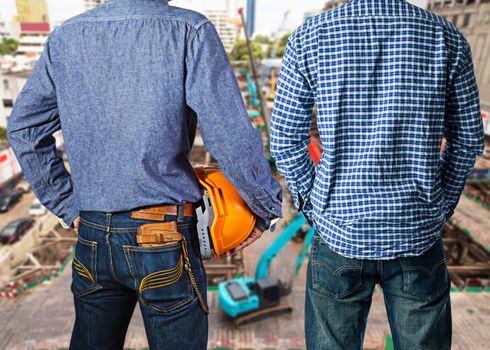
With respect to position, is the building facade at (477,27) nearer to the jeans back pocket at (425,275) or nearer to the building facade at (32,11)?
the jeans back pocket at (425,275)

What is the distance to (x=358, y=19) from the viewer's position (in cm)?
140

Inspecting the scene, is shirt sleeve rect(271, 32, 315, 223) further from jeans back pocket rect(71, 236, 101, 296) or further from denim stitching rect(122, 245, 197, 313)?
jeans back pocket rect(71, 236, 101, 296)

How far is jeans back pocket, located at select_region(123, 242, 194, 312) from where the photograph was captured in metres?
1.50

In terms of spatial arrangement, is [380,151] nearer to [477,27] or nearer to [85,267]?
[85,267]

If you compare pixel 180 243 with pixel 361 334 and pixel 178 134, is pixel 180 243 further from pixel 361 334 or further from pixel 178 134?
pixel 361 334

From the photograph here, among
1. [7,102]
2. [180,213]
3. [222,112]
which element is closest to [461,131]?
[222,112]

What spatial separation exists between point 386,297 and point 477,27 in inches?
274

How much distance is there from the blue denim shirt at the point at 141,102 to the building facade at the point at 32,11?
73.9 meters

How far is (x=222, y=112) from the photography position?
1408 mm

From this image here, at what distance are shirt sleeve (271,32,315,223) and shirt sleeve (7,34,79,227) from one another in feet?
2.97

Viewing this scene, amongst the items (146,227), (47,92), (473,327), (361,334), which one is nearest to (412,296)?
(361,334)

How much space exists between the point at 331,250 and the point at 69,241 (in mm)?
16326

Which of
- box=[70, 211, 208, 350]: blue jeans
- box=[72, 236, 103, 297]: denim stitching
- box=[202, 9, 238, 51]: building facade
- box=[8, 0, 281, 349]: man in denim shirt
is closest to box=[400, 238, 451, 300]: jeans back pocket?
box=[8, 0, 281, 349]: man in denim shirt

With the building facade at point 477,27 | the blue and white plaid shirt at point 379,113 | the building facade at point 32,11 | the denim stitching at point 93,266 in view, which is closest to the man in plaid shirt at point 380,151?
the blue and white plaid shirt at point 379,113
